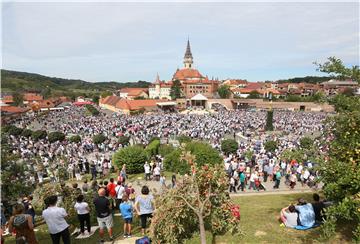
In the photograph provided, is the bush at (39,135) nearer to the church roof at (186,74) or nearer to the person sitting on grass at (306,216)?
the person sitting on grass at (306,216)

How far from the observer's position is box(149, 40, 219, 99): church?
354 ft

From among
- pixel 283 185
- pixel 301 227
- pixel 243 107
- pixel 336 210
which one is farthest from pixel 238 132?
pixel 243 107

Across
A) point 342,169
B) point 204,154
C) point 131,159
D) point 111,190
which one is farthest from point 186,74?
point 342,169

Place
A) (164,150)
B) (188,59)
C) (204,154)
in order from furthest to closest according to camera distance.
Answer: (188,59) → (164,150) → (204,154)

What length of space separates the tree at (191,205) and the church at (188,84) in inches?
3554

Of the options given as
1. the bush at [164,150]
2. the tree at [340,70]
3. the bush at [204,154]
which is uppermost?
the tree at [340,70]

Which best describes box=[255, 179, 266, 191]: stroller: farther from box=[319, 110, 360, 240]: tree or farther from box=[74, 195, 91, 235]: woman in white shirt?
box=[74, 195, 91, 235]: woman in white shirt

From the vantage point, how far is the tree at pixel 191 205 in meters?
6.13

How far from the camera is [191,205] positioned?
623 cm

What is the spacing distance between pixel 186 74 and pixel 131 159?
107 m

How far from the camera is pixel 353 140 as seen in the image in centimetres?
608

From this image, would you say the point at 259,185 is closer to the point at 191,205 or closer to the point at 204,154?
the point at 204,154

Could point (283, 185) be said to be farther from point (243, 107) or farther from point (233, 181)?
point (243, 107)

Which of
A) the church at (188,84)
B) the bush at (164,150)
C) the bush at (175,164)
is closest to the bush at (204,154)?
the bush at (175,164)
